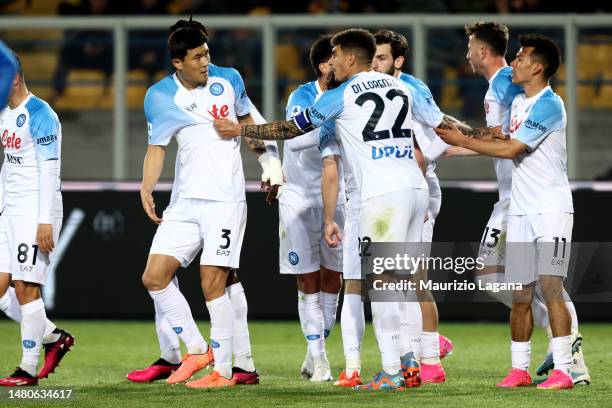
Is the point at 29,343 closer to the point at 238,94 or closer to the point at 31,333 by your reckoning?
the point at 31,333

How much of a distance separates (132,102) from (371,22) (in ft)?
8.13

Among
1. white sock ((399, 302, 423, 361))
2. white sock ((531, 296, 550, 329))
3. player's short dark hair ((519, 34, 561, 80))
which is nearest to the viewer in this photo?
player's short dark hair ((519, 34, 561, 80))

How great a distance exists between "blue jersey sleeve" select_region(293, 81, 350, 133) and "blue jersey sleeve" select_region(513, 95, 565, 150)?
1127 mm

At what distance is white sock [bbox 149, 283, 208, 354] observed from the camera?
8.24 meters

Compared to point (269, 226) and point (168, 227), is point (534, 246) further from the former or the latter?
point (269, 226)

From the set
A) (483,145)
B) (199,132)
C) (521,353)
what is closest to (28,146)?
(199,132)

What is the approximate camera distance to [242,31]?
12586 millimetres

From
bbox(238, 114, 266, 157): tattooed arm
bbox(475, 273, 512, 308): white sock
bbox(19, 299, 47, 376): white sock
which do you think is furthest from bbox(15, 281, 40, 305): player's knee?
bbox(475, 273, 512, 308): white sock

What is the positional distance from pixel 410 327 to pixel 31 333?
2.40m

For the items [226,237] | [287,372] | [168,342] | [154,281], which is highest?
[226,237]

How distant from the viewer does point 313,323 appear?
28.7 feet

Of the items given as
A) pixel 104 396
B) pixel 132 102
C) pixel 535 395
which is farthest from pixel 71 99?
pixel 535 395

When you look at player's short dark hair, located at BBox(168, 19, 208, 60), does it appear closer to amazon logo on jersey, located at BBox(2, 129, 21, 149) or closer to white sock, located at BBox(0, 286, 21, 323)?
amazon logo on jersey, located at BBox(2, 129, 21, 149)

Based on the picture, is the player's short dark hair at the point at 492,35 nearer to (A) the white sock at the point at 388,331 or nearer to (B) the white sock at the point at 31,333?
(A) the white sock at the point at 388,331
